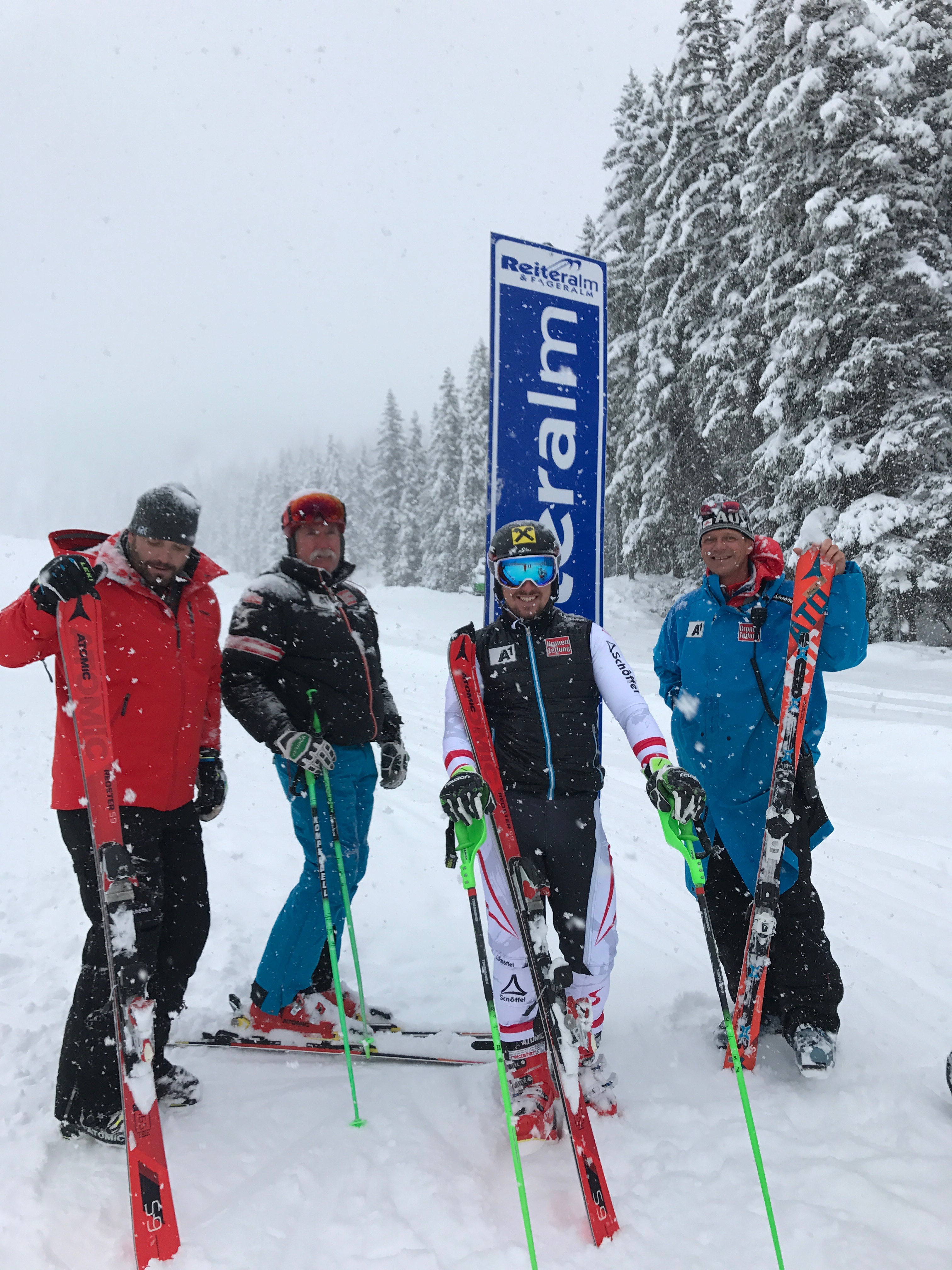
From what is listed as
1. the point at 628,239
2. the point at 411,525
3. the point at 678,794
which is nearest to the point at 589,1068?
the point at 678,794

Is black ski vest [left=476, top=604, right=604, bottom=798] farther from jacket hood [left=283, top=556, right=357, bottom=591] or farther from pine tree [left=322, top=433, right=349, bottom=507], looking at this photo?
pine tree [left=322, top=433, right=349, bottom=507]

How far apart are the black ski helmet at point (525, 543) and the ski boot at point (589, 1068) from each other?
5.83 ft

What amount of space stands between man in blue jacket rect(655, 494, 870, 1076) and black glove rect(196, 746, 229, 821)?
2203 millimetres

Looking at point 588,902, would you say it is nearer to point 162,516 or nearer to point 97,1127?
point 97,1127

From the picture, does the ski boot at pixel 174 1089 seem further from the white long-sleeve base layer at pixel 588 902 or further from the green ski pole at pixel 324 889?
the white long-sleeve base layer at pixel 588 902

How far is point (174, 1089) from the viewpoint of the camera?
316 cm

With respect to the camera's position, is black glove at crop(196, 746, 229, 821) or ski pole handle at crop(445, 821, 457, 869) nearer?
ski pole handle at crop(445, 821, 457, 869)

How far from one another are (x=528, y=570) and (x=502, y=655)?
1.25 ft

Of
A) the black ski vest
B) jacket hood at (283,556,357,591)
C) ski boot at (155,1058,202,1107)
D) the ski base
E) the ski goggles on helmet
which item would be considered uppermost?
the ski goggles on helmet

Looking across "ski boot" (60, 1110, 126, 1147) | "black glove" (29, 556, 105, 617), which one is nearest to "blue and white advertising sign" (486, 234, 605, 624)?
"black glove" (29, 556, 105, 617)

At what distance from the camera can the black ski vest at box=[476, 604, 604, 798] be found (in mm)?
3143

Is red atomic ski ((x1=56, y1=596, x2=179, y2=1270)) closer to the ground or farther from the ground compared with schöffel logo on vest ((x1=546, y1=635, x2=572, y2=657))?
closer to the ground

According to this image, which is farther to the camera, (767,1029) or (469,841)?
(767,1029)

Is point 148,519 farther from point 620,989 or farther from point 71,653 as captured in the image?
point 620,989
